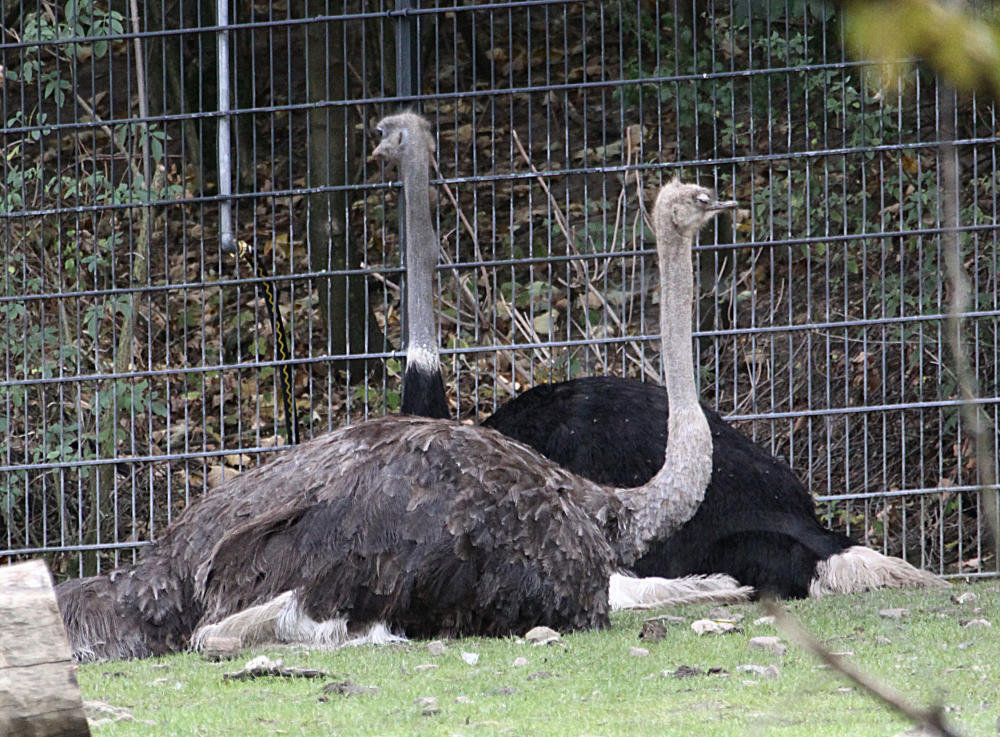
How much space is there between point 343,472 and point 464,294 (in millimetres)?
4441

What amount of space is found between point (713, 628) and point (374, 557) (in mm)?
942

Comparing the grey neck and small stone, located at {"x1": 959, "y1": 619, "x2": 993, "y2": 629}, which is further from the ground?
the grey neck

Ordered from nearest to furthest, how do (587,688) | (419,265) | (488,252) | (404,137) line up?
(587,688) → (419,265) → (404,137) → (488,252)

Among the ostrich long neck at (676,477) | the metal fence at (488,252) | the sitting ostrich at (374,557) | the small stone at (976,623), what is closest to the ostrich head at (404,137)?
the metal fence at (488,252)

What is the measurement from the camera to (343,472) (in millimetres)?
4223

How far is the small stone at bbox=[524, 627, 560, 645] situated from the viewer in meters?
3.97

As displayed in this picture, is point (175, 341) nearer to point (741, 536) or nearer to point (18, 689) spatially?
point (741, 536)

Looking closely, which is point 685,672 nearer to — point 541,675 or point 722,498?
point 541,675

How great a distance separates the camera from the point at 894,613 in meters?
4.33

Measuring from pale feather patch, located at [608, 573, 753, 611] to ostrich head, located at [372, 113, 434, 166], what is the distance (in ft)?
6.15

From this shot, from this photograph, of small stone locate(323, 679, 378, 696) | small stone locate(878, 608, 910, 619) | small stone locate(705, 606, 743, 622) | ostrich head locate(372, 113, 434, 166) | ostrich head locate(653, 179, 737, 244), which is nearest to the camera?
small stone locate(323, 679, 378, 696)

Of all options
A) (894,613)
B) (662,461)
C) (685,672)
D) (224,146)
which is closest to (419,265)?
(224,146)

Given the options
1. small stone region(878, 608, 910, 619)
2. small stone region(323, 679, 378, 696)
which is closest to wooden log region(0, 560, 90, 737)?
small stone region(323, 679, 378, 696)

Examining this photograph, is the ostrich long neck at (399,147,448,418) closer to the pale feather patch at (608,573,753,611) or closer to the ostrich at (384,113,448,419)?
the ostrich at (384,113,448,419)
